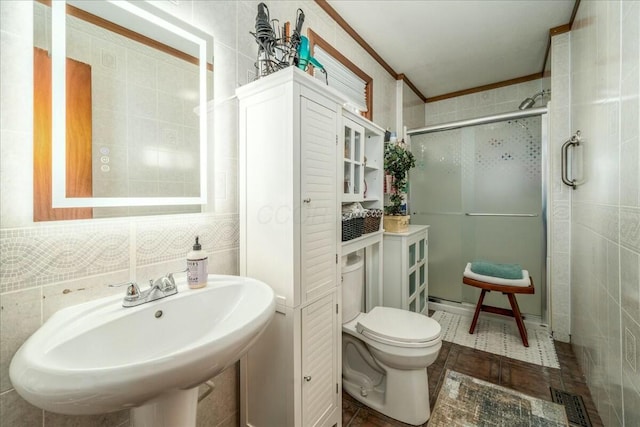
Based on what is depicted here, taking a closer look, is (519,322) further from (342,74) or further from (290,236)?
(342,74)

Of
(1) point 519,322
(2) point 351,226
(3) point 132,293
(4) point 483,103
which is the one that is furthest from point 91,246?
(4) point 483,103

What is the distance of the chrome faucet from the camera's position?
0.83 metres

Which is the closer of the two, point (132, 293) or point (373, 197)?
point (132, 293)

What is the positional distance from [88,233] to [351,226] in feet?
3.57

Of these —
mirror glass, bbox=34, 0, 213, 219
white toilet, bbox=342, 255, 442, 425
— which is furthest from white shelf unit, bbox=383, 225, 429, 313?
mirror glass, bbox=34, 0, 213, 219

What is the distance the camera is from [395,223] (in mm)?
2148

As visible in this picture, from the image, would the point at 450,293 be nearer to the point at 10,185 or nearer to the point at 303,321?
the point at 303,321

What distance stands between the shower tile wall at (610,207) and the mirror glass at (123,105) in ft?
5.07

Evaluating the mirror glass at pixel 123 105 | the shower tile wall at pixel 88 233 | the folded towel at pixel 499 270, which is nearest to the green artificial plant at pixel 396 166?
the folded towel at pixel 499 270

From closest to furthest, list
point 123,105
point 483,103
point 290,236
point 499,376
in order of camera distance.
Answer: point 123,105 → point 290,236 → point 499,376 → point 483,103

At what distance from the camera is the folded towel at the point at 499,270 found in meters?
2.14

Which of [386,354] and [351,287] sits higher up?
[351,287]

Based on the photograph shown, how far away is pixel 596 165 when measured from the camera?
1390mm

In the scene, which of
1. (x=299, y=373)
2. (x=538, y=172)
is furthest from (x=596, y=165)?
(x=299, y=373)
